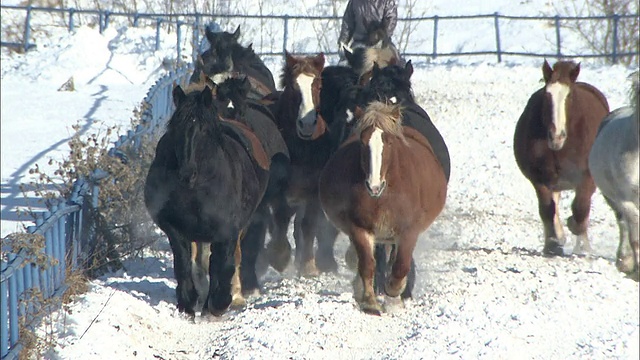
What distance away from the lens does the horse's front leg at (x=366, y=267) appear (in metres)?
8.37

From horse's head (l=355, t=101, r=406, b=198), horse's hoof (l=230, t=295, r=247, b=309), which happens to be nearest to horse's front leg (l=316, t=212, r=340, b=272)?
horse's hoof (l=230, t=295, r=247, b=309)

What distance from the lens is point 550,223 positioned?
11141 mm

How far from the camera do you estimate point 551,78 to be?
36.3ft

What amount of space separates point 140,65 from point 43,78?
93.2 inches

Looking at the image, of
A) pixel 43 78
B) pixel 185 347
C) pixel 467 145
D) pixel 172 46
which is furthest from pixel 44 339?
pixel 172 46

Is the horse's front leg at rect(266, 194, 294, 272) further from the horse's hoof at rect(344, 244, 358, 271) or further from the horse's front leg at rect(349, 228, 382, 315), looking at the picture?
the horse's front leg at rect(349, 228, 382, 315)

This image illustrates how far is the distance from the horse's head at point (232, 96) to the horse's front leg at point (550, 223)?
353cm

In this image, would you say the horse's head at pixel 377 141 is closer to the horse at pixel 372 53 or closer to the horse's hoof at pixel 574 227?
the horse at pixel 372 53

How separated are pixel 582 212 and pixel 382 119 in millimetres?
3667

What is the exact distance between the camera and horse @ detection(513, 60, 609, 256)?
1102 centimetres

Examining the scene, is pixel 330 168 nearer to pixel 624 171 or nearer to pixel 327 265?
pixel 327 265

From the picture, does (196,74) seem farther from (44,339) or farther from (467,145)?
(467,145)

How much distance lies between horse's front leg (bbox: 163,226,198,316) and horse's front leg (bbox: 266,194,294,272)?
194cm

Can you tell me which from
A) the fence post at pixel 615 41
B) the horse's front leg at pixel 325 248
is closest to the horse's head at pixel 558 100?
the horse's front leg at pixel 325 248
